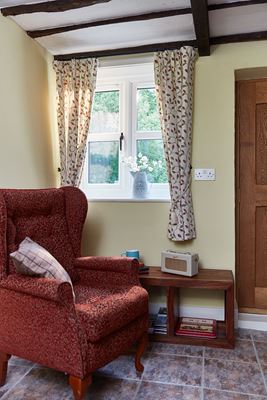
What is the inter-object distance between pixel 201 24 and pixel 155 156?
1.08 metres

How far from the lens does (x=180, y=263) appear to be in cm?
243

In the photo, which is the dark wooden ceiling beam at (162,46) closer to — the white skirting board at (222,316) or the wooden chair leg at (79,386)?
the white skirting board at (222,316)

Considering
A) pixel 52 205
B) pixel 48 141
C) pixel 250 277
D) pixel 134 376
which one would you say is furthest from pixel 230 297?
pixel 48 141

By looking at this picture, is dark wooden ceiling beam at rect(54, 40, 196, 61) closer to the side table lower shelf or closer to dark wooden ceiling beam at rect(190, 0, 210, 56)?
dark wooden ceiling beam at rect(190, 0, 210, 56)

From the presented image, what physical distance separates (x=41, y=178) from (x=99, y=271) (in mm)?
1068

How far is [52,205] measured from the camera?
7.29 ft

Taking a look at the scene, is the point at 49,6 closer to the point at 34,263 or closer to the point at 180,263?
the point at 34,263

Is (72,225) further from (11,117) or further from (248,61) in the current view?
(248,61)

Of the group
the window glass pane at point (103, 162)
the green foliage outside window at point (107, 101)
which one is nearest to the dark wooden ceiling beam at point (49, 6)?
the green foliage outside window at point (107, 101)

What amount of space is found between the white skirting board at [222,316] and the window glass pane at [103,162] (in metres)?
1.25

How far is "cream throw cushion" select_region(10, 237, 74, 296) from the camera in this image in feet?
5.54

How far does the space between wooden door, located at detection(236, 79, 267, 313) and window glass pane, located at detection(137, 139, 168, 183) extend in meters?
0.63

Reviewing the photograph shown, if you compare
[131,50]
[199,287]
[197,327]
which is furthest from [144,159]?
[197,327]

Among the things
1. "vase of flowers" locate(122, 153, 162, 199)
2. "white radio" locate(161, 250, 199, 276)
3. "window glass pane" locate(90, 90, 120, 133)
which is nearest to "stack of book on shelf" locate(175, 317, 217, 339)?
"white radio" locate(161, 250, 199, 276)
